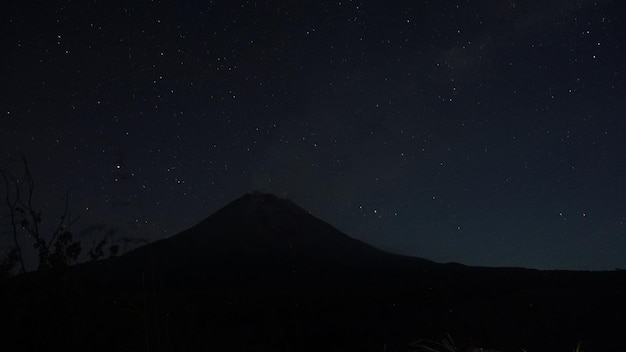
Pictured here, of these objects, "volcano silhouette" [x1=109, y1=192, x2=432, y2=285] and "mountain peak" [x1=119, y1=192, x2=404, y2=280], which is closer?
"volcano silhouette" [x1=109, y1=192, x2=432, y2=285]

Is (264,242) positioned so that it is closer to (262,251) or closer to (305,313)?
(262,251)

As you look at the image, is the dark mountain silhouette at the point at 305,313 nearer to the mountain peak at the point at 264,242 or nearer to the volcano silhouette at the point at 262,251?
the volcano silhouette at the point at 262,251

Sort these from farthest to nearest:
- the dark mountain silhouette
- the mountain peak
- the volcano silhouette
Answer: the mountain peak < the volcano silhouette < the dark mountain silhouette

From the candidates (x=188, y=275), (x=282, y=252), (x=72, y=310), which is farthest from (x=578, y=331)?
(x=282, y=252)

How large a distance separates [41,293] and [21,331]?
0.33m

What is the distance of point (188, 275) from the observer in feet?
262

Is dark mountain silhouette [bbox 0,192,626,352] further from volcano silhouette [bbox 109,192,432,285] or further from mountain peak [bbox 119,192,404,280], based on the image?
mountain peak [bbox 119,192,404,280]

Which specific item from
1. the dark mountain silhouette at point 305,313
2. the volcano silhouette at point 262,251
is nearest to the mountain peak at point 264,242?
the volcano silhouette at point 262,251

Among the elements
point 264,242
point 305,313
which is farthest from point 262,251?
point 305,313

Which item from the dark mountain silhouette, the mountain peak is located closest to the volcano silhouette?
the mountain peak

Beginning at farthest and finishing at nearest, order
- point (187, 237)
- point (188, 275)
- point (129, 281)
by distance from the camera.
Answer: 1. point (187, 237)
2. point (188, 275)
3. point (129, 281)

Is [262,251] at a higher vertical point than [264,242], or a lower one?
lower

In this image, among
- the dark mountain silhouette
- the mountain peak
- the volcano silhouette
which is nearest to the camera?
the dark mountain silhouette

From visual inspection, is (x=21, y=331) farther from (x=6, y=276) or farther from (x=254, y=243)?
(x=254, y=243)
